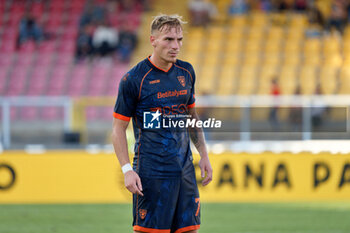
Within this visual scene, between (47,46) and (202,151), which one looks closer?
(202,151)

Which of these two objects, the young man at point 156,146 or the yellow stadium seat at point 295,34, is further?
the yellow stadium seat at point 295,34

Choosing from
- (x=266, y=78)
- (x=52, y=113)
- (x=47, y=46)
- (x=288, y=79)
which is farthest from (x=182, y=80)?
(x=47, y=46)

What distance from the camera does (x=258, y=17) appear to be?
20.8 meters

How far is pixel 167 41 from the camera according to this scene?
14.5 feet

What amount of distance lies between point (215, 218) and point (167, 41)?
198 inches

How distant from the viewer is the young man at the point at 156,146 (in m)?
4.51

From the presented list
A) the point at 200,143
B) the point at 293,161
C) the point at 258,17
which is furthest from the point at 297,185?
the point at 258,17

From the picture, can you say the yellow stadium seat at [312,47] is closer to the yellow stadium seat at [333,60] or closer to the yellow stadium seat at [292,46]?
the yellow stadium seat at [292,46]

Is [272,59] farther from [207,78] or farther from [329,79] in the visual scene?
[329,79]

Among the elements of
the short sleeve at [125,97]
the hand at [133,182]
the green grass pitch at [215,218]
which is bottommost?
the green grass pitch at [215,218]

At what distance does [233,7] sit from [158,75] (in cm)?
1683

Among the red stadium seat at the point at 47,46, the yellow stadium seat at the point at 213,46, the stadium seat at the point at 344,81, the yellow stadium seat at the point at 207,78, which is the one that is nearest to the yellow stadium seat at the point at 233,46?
the yellow stadium seat at the point at 213,46

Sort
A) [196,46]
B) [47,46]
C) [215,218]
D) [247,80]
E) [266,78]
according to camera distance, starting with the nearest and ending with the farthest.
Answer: [215,218]
[266,78]
[247,80]
[196,46]
[47,46]

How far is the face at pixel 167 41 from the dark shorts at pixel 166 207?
2.70ft
